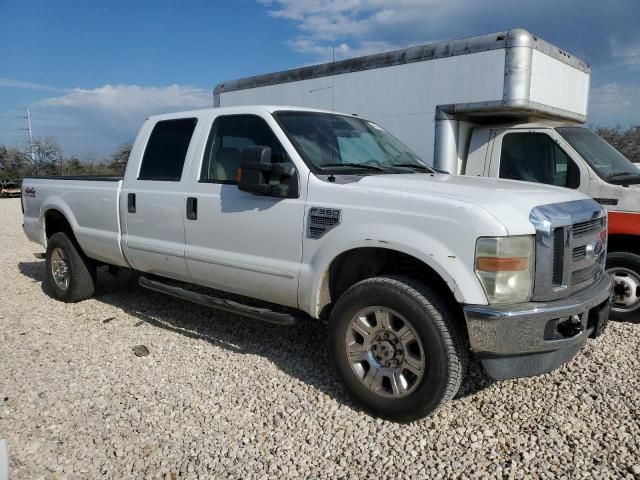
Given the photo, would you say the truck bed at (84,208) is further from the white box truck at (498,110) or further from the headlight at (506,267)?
the white box truck at (498,110)

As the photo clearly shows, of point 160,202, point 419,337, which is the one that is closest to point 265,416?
point 419,337

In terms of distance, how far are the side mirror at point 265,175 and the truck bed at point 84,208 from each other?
6.40 feet

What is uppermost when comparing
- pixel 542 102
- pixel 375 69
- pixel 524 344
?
pixel 375 69

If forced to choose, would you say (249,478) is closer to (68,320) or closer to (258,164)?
(258,164)

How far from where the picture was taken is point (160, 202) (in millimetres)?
4473

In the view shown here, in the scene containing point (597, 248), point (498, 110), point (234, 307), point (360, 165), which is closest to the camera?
point (597, 248)

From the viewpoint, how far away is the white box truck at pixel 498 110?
5.06 metres

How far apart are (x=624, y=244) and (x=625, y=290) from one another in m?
0.46

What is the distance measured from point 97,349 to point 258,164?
2.29 meters

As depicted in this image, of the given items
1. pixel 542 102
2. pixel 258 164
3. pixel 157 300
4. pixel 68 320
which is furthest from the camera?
pixel 542 102

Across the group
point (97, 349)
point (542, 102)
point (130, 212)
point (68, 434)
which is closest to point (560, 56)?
point (542, 102)

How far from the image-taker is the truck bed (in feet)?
16.5

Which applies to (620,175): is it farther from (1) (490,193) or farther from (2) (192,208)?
(2) (192,208)

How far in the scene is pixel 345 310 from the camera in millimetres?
3279
